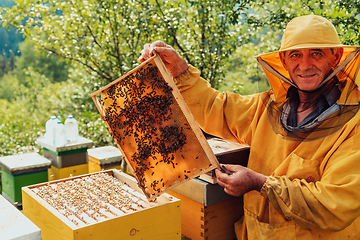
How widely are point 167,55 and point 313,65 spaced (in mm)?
1076

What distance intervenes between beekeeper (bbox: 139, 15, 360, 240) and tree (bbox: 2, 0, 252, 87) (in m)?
3.92

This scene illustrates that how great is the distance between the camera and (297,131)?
1988 mm

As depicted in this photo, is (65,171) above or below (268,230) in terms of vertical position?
below

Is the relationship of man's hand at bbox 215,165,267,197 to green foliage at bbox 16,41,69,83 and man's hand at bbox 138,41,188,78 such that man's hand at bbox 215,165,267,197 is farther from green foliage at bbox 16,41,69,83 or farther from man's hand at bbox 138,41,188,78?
green foliage at bbox 16,41,69,83

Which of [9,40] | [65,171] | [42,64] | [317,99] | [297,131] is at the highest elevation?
[9,40]

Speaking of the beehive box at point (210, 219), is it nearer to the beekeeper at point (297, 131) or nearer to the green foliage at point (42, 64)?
the beekeeper at point (297, 131)

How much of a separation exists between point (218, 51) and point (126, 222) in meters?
5.32

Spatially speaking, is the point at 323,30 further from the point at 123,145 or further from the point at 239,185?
the point at 123,145

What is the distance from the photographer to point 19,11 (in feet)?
21.5

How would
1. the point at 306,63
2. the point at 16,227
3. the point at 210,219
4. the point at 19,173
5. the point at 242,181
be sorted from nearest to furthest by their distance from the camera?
the point at 16,227
the point at 242,181
the point at 306,63
the point at 210,219
the point at 19,173

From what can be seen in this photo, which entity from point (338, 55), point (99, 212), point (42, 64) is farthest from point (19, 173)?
point (42, 64)

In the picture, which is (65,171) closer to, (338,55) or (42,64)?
(338,55)

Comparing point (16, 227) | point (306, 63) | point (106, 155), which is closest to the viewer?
point (16, 227)

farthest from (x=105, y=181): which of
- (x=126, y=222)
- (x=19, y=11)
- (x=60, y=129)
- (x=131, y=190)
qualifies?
(x=19, y=11)
